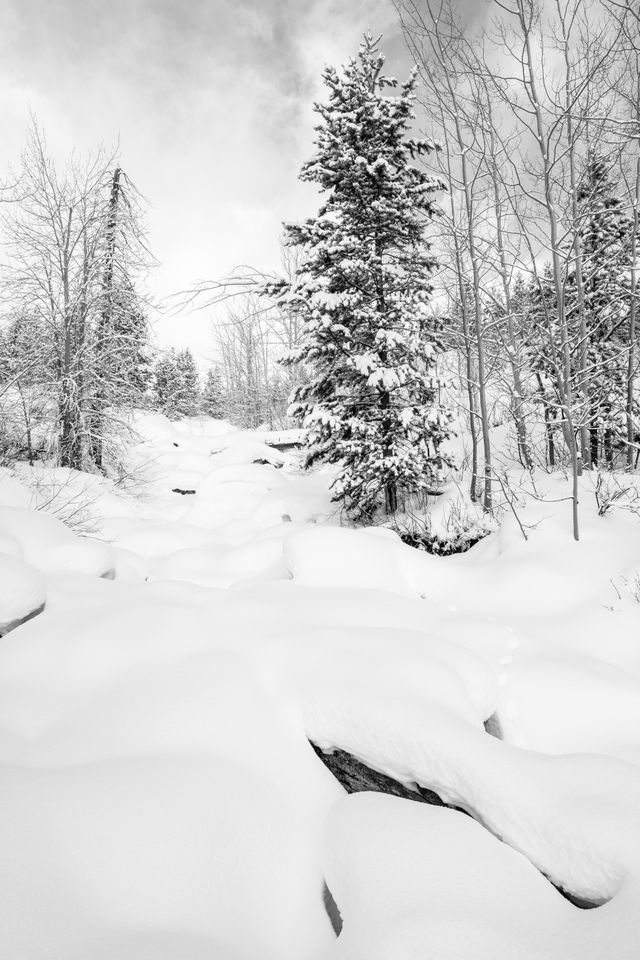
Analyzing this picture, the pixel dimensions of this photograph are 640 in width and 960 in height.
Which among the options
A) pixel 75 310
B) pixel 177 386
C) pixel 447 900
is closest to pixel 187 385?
pixel 177 386

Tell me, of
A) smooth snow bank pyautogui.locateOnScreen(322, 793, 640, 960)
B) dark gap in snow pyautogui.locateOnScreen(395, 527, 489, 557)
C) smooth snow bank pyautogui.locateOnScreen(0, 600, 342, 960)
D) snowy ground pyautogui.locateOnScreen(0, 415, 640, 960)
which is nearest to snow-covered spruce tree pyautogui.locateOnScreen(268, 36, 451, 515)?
dark gap in snow pyautogui.locateOnScreen(395, 527, 489, 557)

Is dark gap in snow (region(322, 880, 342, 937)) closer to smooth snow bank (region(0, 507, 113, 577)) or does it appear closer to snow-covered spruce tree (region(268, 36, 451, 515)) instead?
smooth snow bank (region(0, 507, 113, 577))

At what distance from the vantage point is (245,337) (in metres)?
30.3

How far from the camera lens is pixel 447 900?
1372 mm

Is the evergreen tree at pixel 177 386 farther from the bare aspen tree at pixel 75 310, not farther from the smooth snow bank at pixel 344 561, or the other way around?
the smooth snow bank at pixel 344 561

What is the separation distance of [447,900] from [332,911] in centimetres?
53

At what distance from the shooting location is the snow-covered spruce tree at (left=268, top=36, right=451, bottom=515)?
7980 mm

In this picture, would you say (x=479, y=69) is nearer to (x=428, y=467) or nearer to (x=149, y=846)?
(x=428, y=467)

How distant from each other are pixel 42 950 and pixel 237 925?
2.08 feet

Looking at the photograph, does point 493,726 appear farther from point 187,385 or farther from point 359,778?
point 187,385

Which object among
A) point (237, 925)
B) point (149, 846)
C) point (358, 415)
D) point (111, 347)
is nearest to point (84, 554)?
point (149, 846)

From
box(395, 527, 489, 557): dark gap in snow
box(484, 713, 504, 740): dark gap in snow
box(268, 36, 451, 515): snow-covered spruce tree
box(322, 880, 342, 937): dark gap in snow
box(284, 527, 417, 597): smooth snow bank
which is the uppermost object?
box(268, 36, 451, 515): snow-covered spruce tree

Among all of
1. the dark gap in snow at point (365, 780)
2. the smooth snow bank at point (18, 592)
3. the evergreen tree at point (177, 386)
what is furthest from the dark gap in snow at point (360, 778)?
the evergreen tree at point (177, 386)

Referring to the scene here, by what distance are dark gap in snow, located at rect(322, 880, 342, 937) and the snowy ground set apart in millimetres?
22
